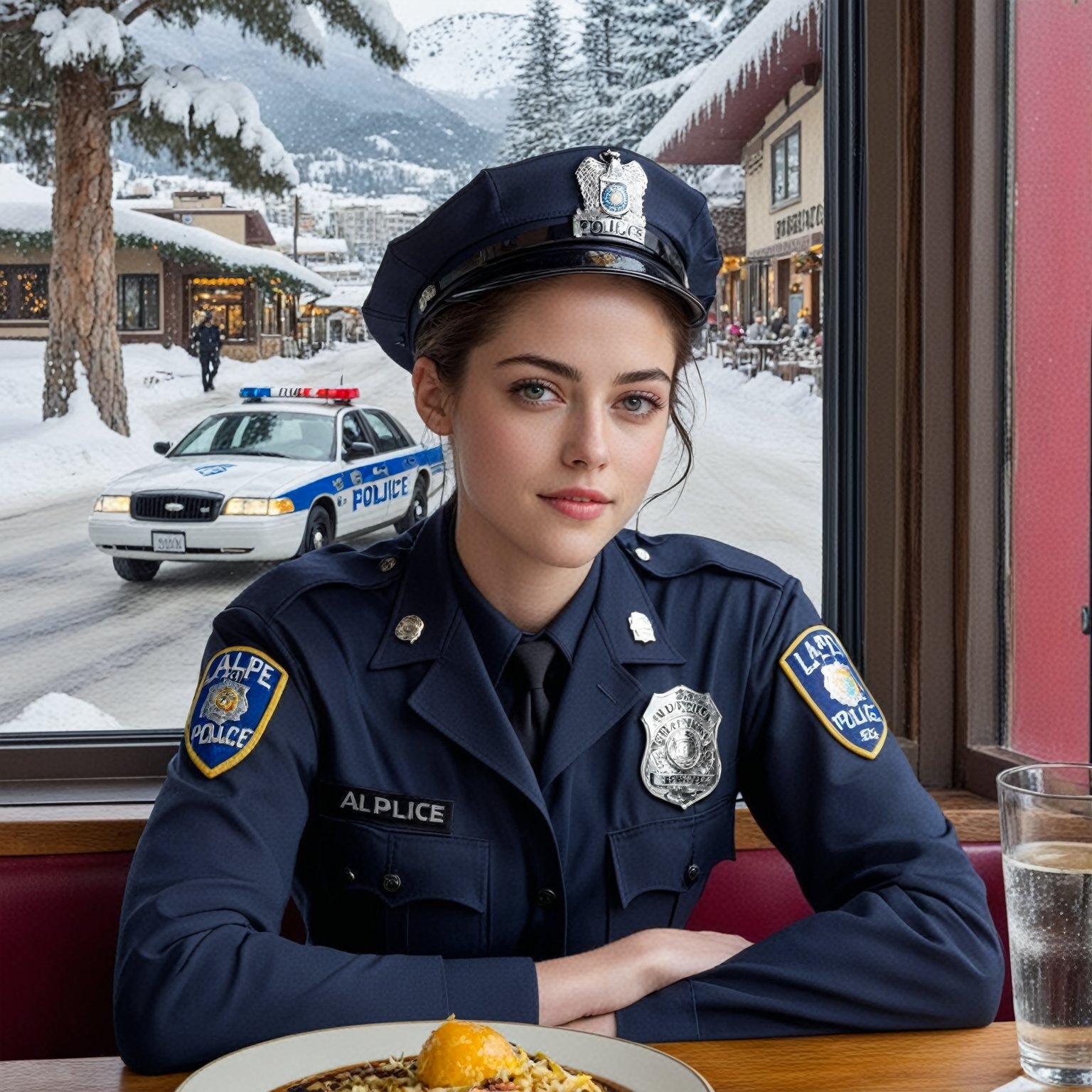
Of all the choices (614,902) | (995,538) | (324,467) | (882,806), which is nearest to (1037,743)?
(995,538)

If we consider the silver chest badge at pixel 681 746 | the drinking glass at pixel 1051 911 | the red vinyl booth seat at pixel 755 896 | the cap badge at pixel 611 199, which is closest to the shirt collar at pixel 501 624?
the silver chest badge at pixel 681 746

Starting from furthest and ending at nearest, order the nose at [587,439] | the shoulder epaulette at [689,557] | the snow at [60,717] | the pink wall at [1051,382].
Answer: the snow at [60,717] → the pink wall at [1051,382] → the shoulder epaulette at [689,557] → the nose at [587,439]

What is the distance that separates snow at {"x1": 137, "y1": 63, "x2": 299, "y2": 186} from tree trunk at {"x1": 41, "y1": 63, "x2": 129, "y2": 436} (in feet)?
0.23

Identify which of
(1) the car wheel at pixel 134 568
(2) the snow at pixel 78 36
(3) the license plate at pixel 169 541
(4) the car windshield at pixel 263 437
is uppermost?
(2) the snow at pixel 78 36

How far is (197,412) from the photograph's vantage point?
7.24 ft

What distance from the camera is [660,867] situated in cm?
137

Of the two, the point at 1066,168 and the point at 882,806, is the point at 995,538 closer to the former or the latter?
the point at 1066,168

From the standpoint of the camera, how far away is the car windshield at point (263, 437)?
2.20m

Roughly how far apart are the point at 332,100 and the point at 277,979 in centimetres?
161

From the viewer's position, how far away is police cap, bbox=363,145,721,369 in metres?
1.27

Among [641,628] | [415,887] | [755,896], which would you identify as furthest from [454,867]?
[755,896]

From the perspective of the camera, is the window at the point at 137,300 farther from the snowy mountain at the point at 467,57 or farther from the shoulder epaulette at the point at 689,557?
the shoulder epaulette at the point at 689,557

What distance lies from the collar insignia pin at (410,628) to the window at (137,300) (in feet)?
3.39

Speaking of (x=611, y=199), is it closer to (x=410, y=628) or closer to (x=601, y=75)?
(x=410, y=628)
